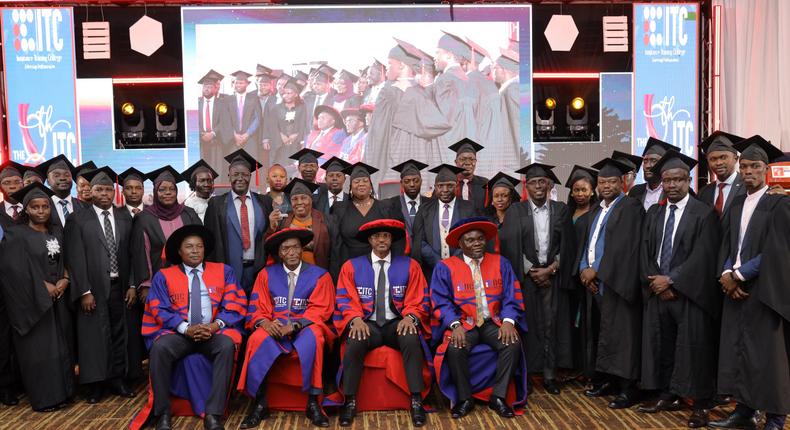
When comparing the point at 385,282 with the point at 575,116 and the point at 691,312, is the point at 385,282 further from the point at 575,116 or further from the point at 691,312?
the point at 575,116

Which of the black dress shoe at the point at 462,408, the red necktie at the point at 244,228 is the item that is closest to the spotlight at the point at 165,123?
the red necktie at the point at 244,228

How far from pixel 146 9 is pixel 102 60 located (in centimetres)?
90

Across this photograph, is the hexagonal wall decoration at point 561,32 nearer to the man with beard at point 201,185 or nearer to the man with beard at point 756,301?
the man with beard at point 756,301

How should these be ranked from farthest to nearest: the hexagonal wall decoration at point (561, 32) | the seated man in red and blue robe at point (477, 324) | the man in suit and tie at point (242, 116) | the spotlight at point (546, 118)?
the spotlight at point (546, 118)
the hexagonal wall decoration at point (561, 32)
the man in suit and tie at point (242, 116)
the seated man in red and blue robe at point (477, 324)

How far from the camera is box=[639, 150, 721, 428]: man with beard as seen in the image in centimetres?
414

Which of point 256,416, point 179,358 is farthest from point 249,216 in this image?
point 256,416

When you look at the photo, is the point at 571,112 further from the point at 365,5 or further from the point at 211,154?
the point at 211,154

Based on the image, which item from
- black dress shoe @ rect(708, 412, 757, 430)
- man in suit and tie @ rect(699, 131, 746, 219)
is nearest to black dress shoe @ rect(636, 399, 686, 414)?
black dress shoe @ rect(708, 412, 757, 430)

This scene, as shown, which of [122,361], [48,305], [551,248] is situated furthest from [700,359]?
[48,305]

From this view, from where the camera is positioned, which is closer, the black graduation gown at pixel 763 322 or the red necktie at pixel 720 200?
the black graduation gown at pixel 763 322

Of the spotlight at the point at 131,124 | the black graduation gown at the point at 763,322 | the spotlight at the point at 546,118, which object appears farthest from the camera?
the spotlight at the point at 546,118

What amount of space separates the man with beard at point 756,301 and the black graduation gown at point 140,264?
428cm

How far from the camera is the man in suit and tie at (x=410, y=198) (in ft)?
18.2

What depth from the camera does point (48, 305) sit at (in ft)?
15.1
